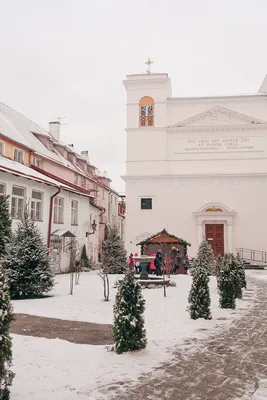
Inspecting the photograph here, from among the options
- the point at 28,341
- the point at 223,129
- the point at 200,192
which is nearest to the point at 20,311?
the point at 28,341

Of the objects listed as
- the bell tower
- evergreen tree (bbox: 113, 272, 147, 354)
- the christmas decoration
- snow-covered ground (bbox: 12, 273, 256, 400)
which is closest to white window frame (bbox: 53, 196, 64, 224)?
the bell tower

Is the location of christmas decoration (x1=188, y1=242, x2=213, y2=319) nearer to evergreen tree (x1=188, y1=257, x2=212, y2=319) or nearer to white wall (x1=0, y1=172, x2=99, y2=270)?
evergreen tree (x1=188, y1=257, x2=212, y2=319)

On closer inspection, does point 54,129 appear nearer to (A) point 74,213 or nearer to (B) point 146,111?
(B) point 146,111

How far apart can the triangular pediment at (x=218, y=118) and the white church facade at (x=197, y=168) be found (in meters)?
0.09

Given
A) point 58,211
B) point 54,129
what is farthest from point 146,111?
point 58,211

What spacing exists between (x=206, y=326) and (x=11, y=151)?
18.0m

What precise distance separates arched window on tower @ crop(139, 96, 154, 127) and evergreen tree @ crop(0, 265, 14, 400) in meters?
31.6

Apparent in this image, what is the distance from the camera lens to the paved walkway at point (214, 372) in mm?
5242

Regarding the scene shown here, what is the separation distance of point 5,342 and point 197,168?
100ft

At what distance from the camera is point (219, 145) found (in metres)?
33.9

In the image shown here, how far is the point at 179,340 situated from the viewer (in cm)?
813

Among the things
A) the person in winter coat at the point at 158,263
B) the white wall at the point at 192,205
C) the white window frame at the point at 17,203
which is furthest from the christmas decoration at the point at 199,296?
the white wall at the point at 192,205

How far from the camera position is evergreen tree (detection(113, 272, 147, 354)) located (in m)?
7.09

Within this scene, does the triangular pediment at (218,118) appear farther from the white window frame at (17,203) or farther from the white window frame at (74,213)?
the white window frame at (17,203)
